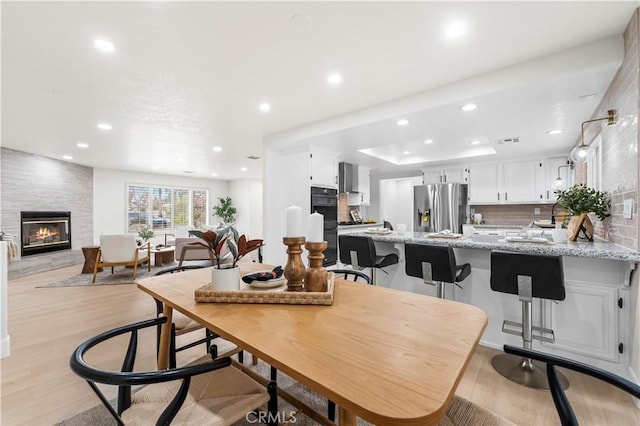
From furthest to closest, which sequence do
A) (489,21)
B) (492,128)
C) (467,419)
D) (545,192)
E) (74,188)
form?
(74,188) → (545,192) → (492,128) → (489,21) → (467,419)

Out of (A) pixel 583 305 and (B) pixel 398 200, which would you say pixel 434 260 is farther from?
(B) pixel 398 200

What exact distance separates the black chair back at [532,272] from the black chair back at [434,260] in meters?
0.28

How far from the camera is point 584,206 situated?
7.30 ft

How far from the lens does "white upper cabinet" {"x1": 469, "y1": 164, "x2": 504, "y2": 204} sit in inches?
203

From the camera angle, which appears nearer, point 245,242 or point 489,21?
point 245,242

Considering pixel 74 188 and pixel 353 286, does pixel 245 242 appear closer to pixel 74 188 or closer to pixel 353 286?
pixel 353 286

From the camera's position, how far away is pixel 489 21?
1.73m

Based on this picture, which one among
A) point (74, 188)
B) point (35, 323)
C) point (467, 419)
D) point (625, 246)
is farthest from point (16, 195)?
point (625, 246)

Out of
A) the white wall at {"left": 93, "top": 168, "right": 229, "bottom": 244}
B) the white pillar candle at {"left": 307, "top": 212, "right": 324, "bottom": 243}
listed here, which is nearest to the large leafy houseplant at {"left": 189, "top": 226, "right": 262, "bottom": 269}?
the white pillar candle at {"left": 307, "top": 212, "right": 324, "bottom": 243}

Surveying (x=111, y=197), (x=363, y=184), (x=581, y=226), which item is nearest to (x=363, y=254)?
(x=581, y=226)

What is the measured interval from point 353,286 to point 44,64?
2.95 metres

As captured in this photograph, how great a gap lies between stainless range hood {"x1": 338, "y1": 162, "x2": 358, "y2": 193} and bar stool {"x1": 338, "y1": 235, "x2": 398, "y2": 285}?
2363 millimetres

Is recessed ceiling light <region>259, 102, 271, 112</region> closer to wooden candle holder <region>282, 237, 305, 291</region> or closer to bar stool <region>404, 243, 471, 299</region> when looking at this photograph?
bar stool <region>404, 243, 471, 299</region>

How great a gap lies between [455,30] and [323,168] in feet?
9.23
